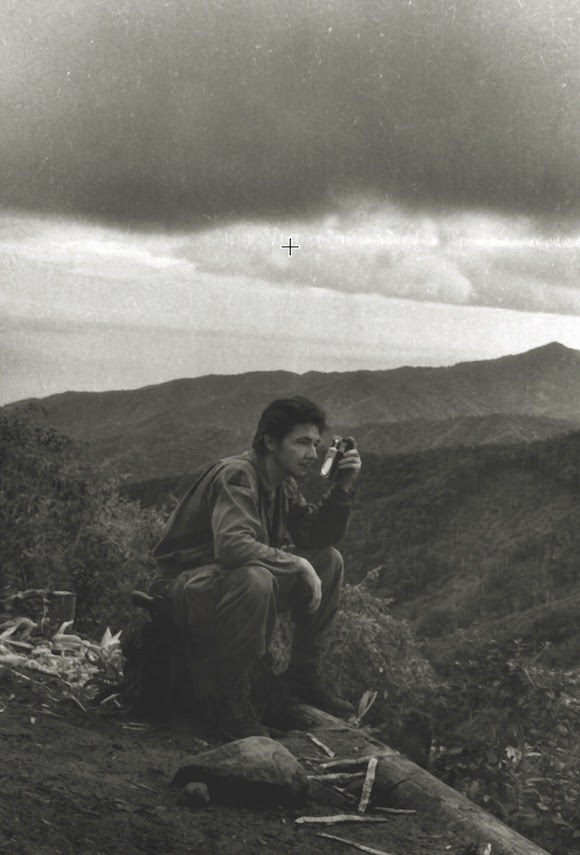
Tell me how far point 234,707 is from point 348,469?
1188mm

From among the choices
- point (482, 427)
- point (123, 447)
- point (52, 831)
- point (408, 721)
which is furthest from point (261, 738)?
point (482, 427)

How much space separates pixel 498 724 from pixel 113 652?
216cm

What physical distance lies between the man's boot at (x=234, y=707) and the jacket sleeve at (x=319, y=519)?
757 millimetres

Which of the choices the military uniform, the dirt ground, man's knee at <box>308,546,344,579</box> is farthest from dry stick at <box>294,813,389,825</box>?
man's knee at <box>308,546,344,579</box>

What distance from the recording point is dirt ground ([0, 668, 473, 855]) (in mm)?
3227

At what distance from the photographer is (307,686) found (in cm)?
498

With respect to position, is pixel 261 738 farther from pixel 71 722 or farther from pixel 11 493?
pixel 11 493

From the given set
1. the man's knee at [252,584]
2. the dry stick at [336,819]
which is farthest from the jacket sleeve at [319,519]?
the dry stick at [336,819]

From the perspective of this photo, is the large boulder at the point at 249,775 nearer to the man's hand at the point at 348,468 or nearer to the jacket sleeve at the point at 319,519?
the jacket sleeve at the point at 319,519

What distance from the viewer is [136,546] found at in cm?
1023

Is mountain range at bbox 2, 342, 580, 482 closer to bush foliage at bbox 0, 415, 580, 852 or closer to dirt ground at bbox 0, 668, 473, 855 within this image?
bush foliage at bbox 0, 415, 580, 852

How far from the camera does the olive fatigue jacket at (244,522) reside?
4.39 meters

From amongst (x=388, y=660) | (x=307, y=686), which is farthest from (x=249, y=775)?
(x=388, y=660)

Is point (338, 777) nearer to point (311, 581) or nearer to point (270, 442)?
point (311, 581)
